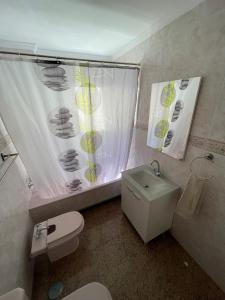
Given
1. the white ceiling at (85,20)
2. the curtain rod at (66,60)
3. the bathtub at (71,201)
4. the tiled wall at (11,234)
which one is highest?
the white ceiling at (85,20)

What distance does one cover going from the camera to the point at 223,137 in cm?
92

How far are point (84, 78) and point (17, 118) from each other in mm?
807

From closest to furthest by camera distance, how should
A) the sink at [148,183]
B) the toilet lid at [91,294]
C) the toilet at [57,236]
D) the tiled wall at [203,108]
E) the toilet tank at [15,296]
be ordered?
the toilet tank at [15,296] → the toilet lid at [91,294] → the tiled wall at [203,108] → the toilet at [57,236] → the sink at [148,183]

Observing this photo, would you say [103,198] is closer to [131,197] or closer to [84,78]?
[131,197]

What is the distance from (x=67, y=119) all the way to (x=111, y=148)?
725 mm

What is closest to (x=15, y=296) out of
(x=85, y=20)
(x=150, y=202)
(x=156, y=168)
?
(x=150, y=202)

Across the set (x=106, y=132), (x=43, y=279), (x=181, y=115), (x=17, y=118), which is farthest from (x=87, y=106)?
(x=43, y=279)

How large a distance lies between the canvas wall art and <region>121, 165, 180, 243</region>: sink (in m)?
0.36

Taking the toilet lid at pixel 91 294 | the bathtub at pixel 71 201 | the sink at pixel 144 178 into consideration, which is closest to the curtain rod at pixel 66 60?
the sink at pixel 144 178

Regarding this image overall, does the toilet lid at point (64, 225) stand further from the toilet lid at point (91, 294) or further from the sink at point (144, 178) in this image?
the sink at point (144, 178)

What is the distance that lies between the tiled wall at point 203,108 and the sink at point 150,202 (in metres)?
0.13

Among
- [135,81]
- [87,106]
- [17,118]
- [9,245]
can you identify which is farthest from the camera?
[135,81]

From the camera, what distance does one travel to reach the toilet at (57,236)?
115 cm

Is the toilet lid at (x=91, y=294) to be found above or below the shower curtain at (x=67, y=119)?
below
